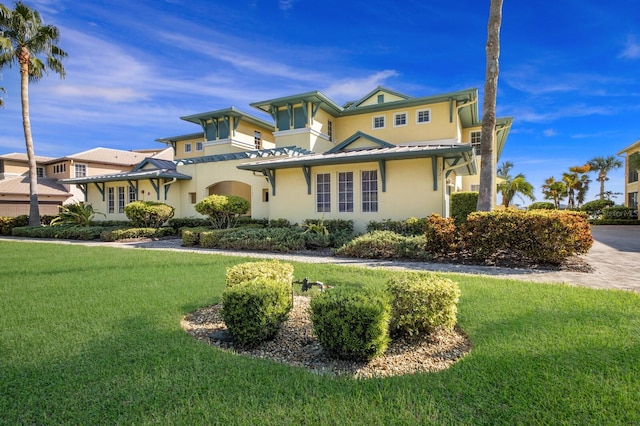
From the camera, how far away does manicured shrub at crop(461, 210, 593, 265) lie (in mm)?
8297

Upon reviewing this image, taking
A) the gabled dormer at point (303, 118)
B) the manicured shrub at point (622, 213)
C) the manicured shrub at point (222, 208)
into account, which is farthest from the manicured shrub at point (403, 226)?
the manicured shrub at point (622, 213)

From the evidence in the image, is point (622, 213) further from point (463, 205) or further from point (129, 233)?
point (129, 233)

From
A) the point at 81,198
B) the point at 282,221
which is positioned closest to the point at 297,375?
the point at 282,221

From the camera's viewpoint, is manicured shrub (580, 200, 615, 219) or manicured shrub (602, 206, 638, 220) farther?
manicured shrub (580, 200, 615, 219)

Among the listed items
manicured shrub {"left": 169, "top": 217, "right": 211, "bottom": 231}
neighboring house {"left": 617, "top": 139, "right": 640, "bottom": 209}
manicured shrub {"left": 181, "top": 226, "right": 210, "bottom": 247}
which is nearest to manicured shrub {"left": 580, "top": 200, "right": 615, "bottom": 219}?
neighboring house {"left": 617, "top": 139, "right": 640, "bottom": 209}

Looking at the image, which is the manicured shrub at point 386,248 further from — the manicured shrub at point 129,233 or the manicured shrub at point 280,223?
the manicured shrub at point 129,233

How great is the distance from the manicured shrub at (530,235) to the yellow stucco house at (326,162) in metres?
3.78

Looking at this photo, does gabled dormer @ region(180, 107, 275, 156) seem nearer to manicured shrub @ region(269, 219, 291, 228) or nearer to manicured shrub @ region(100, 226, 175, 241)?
manicured shrub @ region(100, 226, 175, 241)

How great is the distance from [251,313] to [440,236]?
733 centimetres

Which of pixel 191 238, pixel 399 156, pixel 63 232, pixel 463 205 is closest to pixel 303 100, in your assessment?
pixel 399 156

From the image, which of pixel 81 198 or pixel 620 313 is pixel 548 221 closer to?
Answer: pixel 620 313

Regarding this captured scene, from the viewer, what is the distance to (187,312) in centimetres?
498

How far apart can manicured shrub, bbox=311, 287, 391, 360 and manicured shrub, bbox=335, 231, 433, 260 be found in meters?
6.72

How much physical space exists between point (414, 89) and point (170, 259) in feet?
58.2
